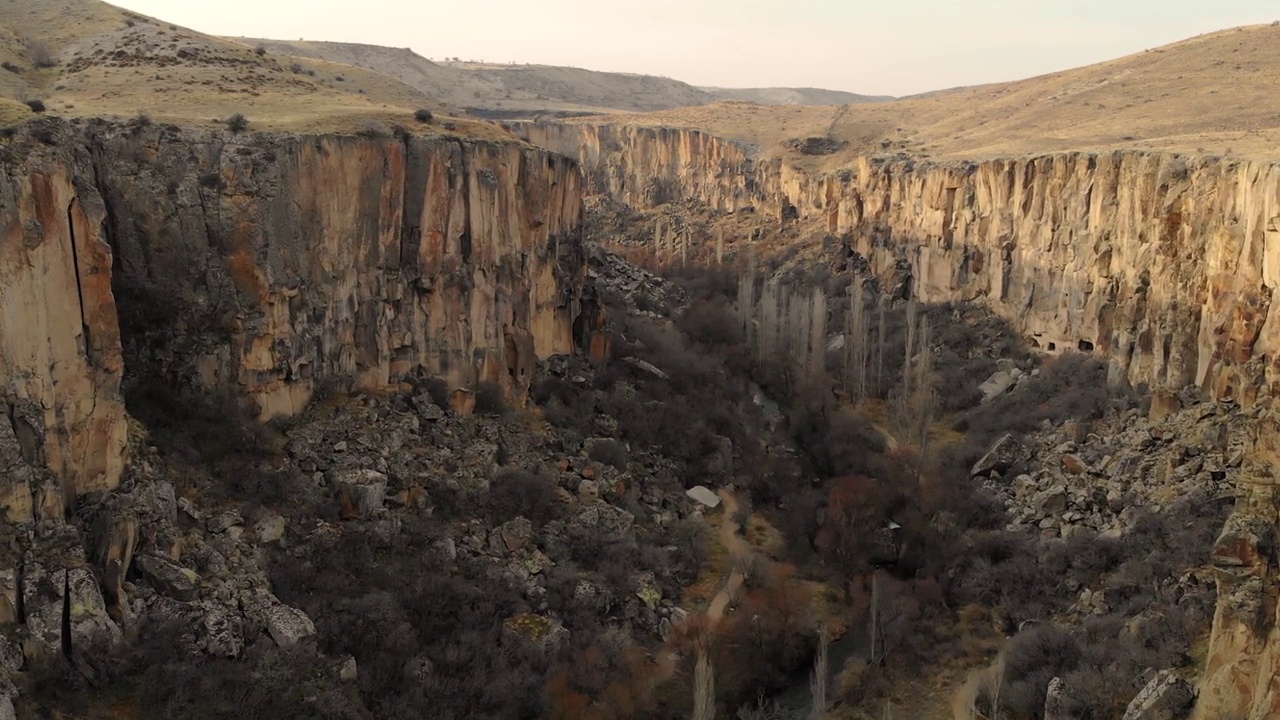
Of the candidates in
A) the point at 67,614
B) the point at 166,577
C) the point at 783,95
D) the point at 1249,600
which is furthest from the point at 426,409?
the point at 783,95

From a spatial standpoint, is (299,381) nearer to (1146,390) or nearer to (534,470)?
(534,470)

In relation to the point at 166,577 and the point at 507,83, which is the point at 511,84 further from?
the point at 166,577

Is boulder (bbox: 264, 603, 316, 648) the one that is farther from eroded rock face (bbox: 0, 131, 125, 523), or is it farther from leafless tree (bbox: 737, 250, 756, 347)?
leafless tree (bbox: 737, 250, 756, 347)

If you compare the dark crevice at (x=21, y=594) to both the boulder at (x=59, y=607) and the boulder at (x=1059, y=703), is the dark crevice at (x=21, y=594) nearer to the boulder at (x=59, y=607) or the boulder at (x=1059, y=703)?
the boulder at (x=59, y=607)

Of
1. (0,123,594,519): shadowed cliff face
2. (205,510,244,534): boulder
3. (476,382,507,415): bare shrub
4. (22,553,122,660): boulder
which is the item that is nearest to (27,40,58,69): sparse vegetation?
(0,123,594,519): shadowed cliff face

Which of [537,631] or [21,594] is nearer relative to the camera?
[21,594]
